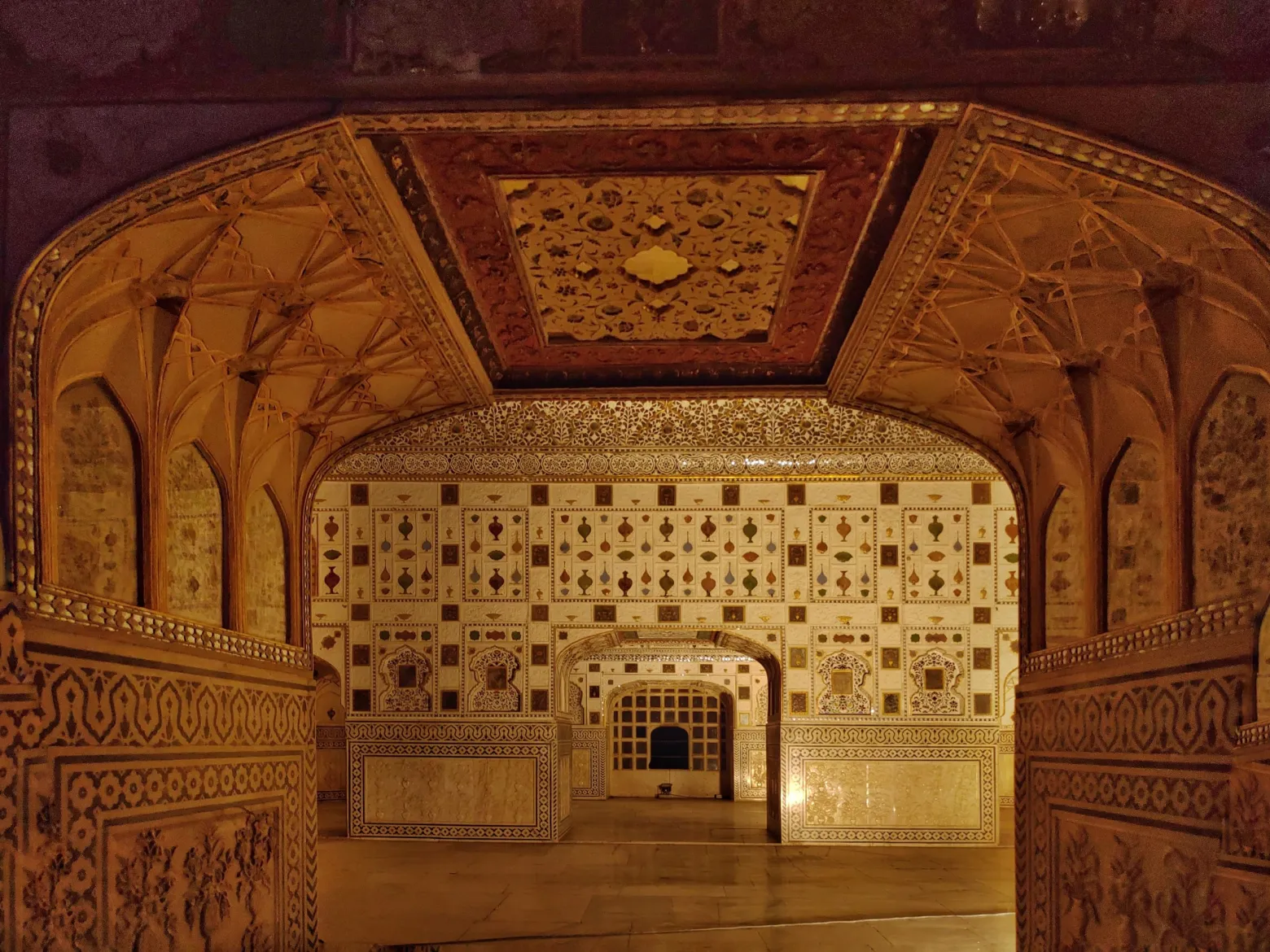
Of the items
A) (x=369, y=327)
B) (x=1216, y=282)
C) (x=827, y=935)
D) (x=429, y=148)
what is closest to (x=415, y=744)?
(x=827, y=935)

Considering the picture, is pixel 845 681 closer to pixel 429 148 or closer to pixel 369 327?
pixel 369 327

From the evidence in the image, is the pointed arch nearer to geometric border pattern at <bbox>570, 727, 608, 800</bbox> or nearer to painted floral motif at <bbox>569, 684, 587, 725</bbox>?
painted floral motif at <bbox>569, 684, 587, 725</bbox>

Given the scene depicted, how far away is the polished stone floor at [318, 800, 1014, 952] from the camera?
7.20 m

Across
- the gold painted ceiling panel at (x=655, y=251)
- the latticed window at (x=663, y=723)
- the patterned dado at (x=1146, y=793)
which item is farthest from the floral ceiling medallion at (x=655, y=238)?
the latticed window at (x=663, y=723)

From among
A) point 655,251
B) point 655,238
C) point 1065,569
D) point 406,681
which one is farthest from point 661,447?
point 655,238

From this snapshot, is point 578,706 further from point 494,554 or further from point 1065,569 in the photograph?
point 1065,569

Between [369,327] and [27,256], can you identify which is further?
[369,327]

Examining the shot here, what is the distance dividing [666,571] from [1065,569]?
626 cm

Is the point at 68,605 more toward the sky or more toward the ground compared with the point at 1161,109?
more toward the ground

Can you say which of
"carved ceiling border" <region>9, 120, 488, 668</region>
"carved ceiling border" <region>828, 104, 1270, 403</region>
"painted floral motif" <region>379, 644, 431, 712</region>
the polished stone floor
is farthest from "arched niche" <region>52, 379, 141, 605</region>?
"painted floral motif" <region>379, 644, 431, 712</region>

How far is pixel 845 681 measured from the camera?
492 inches

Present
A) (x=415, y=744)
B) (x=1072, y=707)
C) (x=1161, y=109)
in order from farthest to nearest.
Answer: (x=415, y=744) < (x=1072, y=707) < (x=1161, y=109)

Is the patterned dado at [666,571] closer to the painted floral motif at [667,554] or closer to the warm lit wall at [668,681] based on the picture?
the painted floral motif at [667,554]

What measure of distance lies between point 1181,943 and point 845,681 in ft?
25.3
